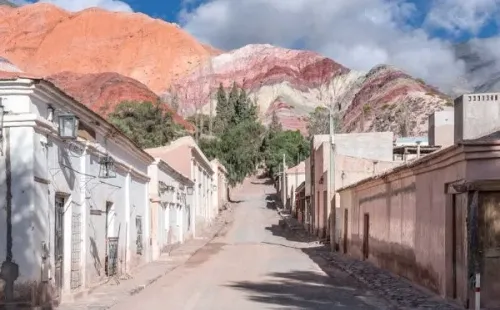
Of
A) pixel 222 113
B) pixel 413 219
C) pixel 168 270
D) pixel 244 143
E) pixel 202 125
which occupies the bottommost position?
pixel 168 270

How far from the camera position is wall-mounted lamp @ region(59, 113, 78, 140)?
13758 mm

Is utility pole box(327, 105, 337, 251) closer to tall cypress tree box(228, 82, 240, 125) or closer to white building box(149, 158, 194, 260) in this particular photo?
white building box(149, 158, 194, 260)

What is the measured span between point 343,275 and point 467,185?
9961 mm

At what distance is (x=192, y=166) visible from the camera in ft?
155

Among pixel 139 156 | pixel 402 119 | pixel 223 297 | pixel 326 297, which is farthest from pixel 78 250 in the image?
pixel 402 119

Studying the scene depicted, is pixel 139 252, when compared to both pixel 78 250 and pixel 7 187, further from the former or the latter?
pixel 7 187

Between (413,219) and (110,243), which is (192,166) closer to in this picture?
(110,243)

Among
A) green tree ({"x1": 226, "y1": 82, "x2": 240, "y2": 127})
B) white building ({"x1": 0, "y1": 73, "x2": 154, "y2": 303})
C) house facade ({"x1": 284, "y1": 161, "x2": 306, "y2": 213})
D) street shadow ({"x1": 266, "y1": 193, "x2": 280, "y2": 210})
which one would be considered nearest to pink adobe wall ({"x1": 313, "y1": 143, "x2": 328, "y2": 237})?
white building ({"x1": 0, "y1": 73, "x2": 154, "y2": 303})

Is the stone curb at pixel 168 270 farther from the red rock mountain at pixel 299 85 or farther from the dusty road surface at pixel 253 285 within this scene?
the red rock mountain at pixel 299 85

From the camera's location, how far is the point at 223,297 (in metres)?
16.0

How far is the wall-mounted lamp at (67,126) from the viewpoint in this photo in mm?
13758

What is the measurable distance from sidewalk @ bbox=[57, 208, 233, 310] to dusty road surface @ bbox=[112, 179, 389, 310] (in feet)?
0.96

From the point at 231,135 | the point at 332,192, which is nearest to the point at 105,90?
the point at 231,135

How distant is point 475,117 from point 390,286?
7.71 metres
